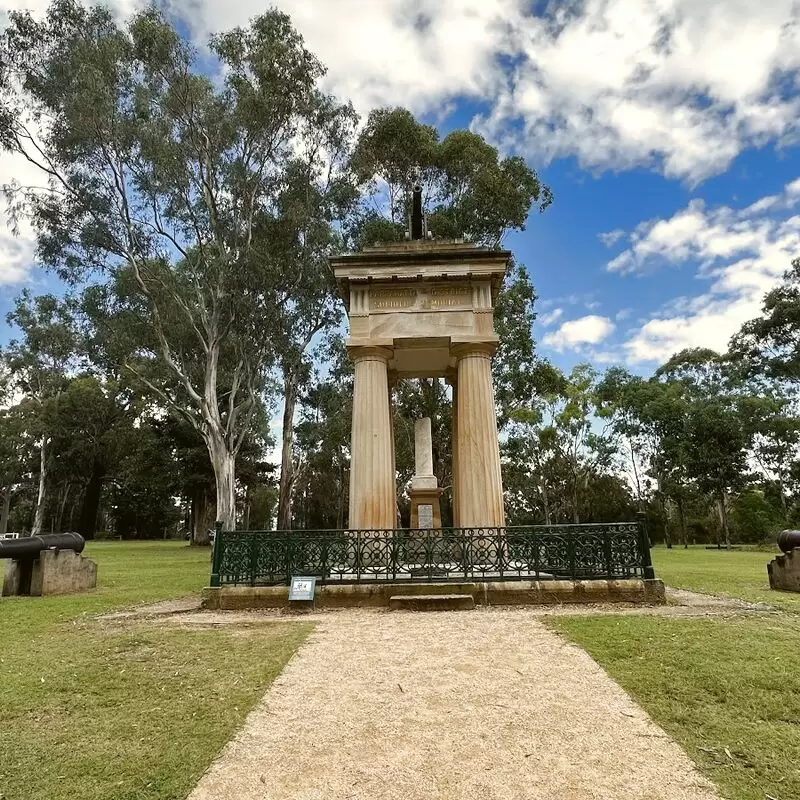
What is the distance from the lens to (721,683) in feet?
14.8

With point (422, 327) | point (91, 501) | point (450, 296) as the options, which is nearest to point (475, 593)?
point (422, 327)

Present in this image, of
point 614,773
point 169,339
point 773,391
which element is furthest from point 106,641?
point 773,391

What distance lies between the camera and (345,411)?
28.7m

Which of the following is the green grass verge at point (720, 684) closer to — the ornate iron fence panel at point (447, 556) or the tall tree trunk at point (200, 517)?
the ornate iron fence panel at point (447, 556)

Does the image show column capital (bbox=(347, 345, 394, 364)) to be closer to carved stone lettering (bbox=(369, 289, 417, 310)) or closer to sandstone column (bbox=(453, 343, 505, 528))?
carved stone lettering (bbox=(369, 289, 417, 310))

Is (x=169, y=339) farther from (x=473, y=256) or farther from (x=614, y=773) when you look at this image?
(x=614, y=773)

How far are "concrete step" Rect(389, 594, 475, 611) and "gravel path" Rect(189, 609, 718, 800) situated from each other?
251 centimetres

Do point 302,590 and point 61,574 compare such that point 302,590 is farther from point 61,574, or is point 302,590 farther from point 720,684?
point 61,574

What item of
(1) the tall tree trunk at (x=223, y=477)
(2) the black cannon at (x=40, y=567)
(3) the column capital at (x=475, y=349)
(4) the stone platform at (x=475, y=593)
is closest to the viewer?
(4) the stone platform at (x=475, y=593)

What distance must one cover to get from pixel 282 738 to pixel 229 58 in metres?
23.4

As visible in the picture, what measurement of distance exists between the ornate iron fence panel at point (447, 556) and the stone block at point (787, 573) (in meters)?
4.46

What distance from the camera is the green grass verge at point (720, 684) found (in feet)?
10.4

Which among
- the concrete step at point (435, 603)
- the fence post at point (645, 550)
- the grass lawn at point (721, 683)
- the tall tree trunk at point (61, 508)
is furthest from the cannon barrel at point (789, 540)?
the tall tree trunk at point (61, 508)

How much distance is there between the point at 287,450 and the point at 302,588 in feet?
60.4
